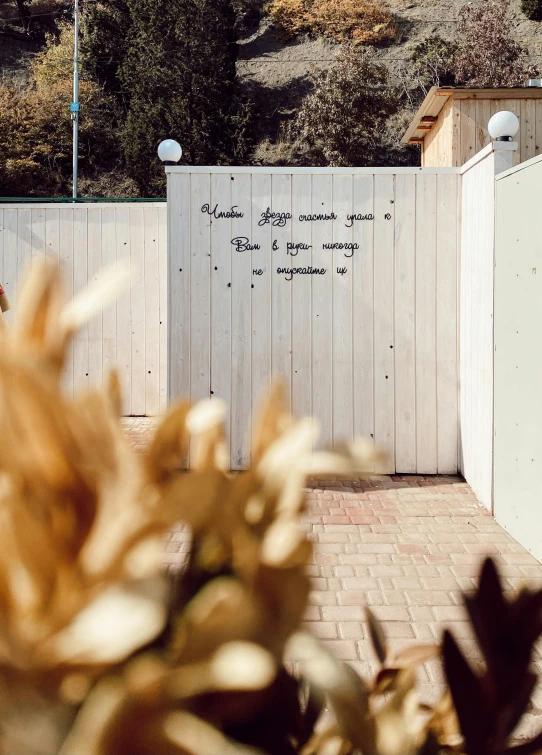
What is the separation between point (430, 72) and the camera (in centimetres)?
2630

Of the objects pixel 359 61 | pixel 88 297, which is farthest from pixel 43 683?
pixel 359 61

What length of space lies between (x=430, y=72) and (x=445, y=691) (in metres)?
28.9

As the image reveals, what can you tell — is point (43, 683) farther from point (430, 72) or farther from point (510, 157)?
point (430, 72)

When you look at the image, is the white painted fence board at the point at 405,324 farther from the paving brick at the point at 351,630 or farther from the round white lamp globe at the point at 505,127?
the paving brick at the point at 351,630

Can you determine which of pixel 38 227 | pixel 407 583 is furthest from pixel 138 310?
pixel 407 583

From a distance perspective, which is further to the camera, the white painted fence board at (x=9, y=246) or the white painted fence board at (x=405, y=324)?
the white painted fence board at (x=9, y=246)

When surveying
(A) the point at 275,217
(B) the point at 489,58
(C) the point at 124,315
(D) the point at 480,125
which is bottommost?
(C) the point at 124,315

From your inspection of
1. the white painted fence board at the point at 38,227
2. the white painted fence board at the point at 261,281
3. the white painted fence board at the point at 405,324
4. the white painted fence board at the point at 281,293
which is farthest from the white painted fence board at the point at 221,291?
the white painted fence board at the point at 38,227

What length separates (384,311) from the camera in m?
5.09

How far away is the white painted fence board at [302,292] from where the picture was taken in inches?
201

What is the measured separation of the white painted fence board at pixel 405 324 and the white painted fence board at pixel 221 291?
121 cm

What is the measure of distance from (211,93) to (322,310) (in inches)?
835

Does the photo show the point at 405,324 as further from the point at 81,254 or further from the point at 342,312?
the point at 81,254

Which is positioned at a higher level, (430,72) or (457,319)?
(430,72)
